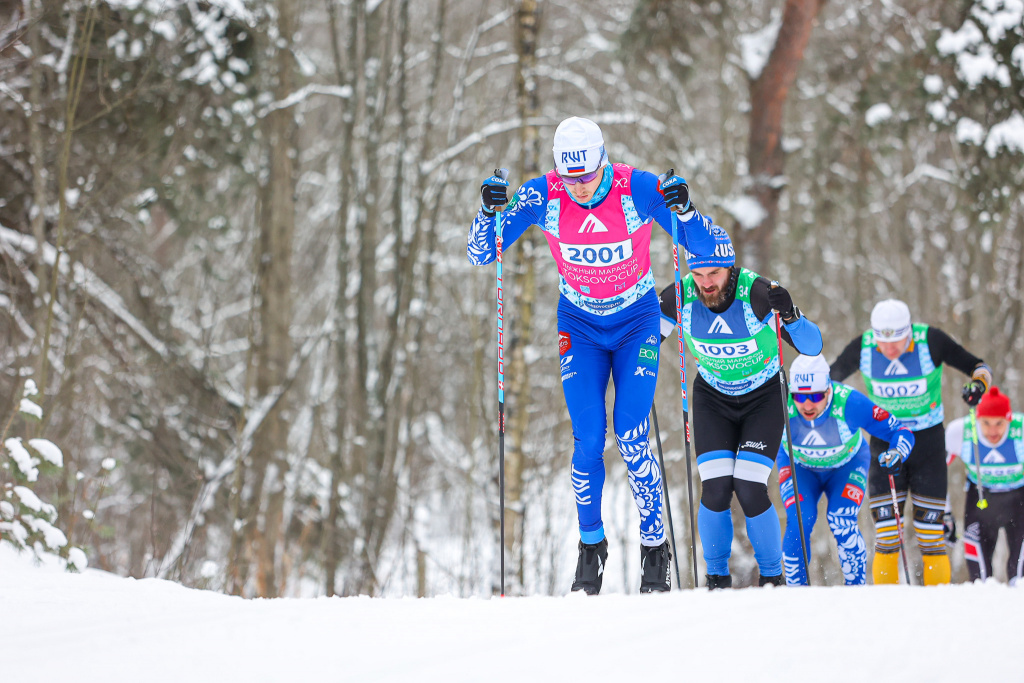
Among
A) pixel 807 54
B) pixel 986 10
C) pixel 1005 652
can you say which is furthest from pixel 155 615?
pixel 807 54

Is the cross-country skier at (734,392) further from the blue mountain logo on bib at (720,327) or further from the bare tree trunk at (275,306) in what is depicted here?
the bare tree trunk at (275,306)

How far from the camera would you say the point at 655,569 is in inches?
162

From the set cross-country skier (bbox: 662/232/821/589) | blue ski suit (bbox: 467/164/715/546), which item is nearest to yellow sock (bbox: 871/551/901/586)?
cross-country skier (bbox: 662/232/821/589)

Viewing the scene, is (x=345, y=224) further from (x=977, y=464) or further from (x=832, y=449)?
(x=977, y=464)

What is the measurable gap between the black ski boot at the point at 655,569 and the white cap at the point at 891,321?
270cm

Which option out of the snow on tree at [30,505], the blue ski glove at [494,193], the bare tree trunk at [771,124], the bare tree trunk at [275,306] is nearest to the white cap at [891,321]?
the blue ski glove at [494,193]

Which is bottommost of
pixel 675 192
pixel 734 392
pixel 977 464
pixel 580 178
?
pixel 977 464

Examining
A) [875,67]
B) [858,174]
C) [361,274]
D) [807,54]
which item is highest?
[807,54]

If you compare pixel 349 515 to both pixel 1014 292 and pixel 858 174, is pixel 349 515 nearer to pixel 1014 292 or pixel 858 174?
pixel 858 174

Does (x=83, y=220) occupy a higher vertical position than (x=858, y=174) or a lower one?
lower

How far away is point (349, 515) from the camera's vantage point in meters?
10.6

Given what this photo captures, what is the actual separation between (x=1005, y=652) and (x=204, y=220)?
32.2 feet

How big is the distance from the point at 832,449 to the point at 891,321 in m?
0.98

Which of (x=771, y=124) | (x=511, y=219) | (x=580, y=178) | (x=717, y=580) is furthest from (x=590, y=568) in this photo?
(x=771, y=124)
